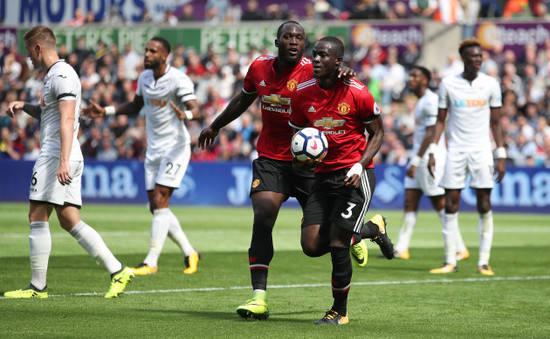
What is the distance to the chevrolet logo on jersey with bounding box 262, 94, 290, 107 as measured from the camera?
784cm

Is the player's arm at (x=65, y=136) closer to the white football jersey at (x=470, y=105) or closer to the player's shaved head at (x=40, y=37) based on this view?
the player's shaved head at (x=40, y=37)

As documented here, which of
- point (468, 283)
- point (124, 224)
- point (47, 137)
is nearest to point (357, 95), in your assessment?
point (47, 137)

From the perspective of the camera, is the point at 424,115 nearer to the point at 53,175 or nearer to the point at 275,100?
the point at 275,100

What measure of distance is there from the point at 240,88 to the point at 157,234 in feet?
54.4

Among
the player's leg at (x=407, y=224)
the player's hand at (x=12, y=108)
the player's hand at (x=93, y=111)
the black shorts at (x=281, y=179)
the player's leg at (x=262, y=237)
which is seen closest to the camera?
the player's leg at (x=262, y=237)

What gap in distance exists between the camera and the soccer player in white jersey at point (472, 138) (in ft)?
36.9

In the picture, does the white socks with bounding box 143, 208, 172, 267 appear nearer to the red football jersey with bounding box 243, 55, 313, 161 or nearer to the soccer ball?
the red football jersey with bounding box 243, 55, 313, 161

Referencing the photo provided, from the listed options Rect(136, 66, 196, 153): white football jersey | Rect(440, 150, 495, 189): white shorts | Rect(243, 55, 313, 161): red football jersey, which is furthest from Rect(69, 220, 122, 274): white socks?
Rect(440, 150, 495, 189): white shorts

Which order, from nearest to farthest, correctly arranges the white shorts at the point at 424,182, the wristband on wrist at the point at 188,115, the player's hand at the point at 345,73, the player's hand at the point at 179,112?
the player's hand at the point at 345,73 < the player's hand at the point at 179,112 < the wristband on wrist at the point at 188,115 < the white shorts at the point at 424,182

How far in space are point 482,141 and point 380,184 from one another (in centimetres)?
1174

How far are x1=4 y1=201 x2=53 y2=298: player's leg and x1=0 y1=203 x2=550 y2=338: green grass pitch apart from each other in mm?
198

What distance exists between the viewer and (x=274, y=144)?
314 inches

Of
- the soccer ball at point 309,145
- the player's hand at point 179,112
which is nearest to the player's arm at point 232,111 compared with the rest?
the soccer ball at point 309,145

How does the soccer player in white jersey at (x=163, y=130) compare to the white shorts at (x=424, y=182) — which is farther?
the white shorts at (x=424, y=182)
